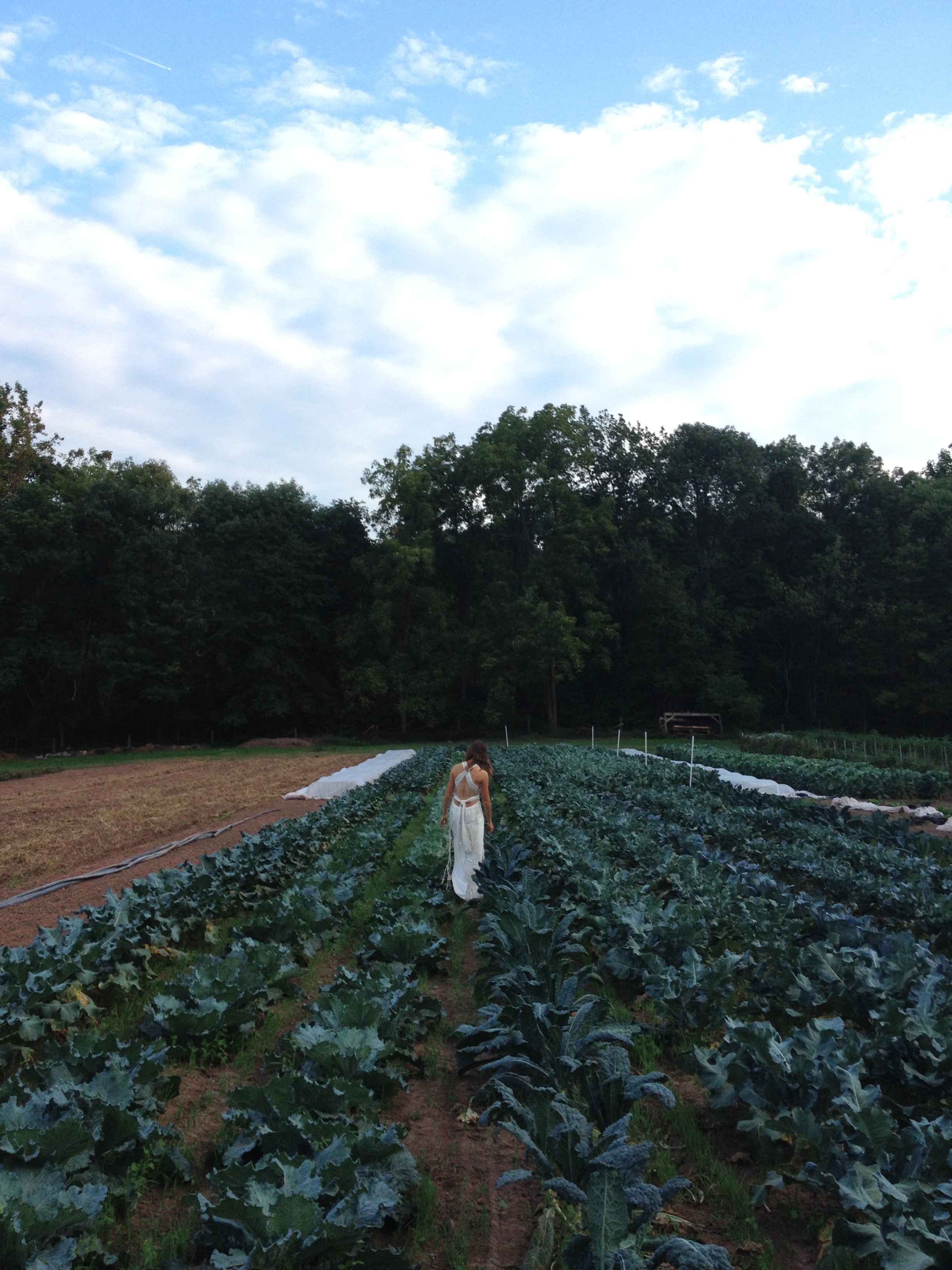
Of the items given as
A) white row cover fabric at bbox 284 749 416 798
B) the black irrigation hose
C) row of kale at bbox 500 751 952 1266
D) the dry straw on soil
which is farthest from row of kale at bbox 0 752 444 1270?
white row cover fabric at bbox 284 749 416 798

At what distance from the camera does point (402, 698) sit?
4450cm

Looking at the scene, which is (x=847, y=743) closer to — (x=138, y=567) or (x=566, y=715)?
(x=566, y=715)

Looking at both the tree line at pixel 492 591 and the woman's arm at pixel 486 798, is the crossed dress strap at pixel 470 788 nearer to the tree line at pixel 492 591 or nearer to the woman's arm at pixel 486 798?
the woman's arm at pixel 486 798

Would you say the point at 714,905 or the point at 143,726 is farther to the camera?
the point at 143,726

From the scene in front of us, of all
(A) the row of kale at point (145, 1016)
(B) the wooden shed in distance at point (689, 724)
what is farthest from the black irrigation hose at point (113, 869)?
(B) the wooden shed in distance at point (689, 724)

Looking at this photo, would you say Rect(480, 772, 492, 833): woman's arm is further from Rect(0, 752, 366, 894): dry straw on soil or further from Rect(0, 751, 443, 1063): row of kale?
Rect(0, 752, 366, 894): dry straw on soil

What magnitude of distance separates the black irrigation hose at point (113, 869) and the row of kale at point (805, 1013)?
548cm

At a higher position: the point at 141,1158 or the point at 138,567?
the point at 138,567

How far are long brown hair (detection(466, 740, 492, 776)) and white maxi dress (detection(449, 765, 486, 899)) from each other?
252 millimetres

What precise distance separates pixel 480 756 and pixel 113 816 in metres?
10.9

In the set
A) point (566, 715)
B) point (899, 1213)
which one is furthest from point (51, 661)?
point (899, 1213)

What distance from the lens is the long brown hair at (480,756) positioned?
9156 mm

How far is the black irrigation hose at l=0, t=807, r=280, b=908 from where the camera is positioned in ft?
30.6

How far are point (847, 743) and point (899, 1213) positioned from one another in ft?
108
